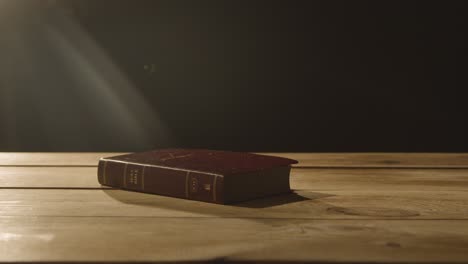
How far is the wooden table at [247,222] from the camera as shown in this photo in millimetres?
608

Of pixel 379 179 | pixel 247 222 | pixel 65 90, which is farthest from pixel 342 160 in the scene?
pixel 65 90

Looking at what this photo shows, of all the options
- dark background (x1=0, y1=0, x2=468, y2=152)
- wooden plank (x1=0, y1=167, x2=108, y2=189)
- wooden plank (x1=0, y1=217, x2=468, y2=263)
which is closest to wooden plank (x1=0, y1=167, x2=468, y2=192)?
wooden plank (x1=0, y1=167, x2=108, y2=189)

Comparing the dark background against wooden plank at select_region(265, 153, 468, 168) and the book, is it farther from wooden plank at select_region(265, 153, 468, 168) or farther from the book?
the book

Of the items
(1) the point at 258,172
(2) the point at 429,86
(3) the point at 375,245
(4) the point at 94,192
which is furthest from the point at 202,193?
(2) the point at 429,86

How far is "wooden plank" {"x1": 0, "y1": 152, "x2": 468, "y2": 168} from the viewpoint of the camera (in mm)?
1317

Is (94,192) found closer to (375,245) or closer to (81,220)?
(81,220)

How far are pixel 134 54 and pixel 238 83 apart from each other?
0.36m

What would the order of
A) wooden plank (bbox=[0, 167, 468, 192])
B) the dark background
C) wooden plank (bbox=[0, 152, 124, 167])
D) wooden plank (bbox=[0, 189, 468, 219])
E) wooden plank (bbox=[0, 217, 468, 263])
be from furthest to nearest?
the dark background
wooden plank (bbox=[0, 152, 124, 167])
wooden plank (bbox=[0, 167, 468, 192])
wooden plank (bbox=[0, 189, 468, 219])
wooden plank (bbox=[0, 217, 468, 263])

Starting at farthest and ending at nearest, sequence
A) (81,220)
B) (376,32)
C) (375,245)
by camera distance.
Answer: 1. (376,32)
2. (81,220)
3. (375,245)

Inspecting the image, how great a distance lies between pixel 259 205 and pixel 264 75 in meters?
1.36

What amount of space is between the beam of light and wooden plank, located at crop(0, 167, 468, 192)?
0.98m

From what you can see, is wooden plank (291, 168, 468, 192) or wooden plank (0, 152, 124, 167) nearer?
wooden plank (291, 168, 468, 192)

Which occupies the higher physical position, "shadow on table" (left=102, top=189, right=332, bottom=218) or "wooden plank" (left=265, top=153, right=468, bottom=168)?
"wooden plank" (left=265, top=153, right=468, bottom=168)

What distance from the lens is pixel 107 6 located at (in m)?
2.19
